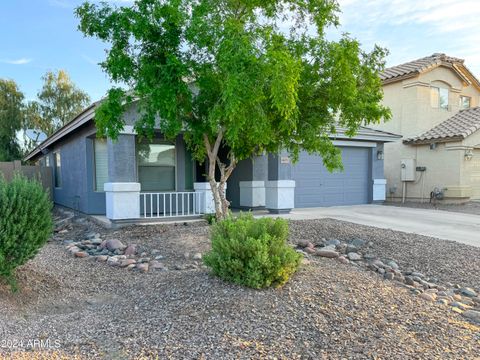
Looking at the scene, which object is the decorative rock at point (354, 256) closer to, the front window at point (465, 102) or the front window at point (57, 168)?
the front window at point (57, 168)

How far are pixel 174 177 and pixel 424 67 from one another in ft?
40.2

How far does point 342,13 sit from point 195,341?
579cm

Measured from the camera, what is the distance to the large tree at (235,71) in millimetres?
4574

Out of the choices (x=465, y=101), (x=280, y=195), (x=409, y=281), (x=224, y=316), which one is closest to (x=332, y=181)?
(x=280, y=195)

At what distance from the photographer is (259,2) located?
5.43 metres

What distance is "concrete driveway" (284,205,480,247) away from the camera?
841 centimetres

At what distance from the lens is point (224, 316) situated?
11.6 ft

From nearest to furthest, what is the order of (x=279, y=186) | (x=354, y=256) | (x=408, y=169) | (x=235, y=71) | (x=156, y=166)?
(x=235, y=71) < (x=354, y=256) < (x=156, y=166) < (x=279, y=186) < (x=408, y=169)

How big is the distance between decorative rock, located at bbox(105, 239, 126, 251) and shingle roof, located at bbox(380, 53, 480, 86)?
567 inches

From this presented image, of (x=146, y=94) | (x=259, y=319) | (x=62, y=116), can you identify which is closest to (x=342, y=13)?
(x=146, y=94)

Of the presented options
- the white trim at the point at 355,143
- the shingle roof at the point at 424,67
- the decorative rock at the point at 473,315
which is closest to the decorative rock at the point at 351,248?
the decorative rock at the point at 473,315

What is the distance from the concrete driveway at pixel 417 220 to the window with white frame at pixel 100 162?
570 centimetres

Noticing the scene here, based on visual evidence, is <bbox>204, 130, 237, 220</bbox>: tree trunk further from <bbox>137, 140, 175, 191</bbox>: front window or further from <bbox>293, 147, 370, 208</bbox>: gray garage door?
<bbox>293, 147, 370, 208</bbox>: gray garage door

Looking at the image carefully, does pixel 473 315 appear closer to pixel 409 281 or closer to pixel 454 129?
pixel 409 281
